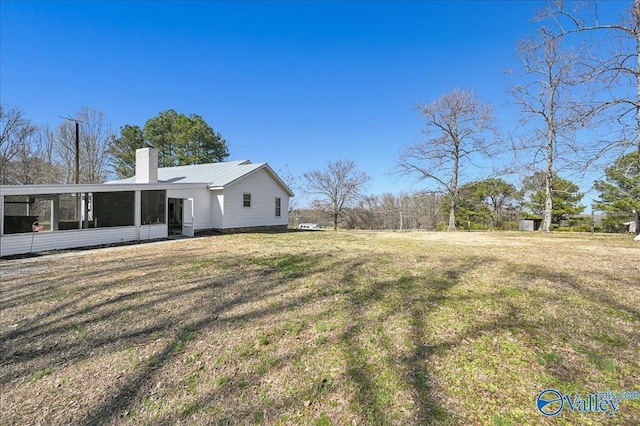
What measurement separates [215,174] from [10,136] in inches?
812

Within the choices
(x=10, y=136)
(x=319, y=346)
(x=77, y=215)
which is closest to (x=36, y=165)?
(x=10, y=136)

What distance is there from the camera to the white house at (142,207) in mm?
8914

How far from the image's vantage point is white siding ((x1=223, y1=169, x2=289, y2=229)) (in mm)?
14438

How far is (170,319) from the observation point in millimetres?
3689

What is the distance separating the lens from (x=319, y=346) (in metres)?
2.92

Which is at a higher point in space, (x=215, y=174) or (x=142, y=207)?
(x=215, y=174)

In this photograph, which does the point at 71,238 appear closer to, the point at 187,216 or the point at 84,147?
the point at 187,216

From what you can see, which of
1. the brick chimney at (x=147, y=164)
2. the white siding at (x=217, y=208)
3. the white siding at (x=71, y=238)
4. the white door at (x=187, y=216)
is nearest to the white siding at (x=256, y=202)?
the white siding at (x=217, y=208)

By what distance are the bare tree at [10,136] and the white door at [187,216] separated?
20.7 meters

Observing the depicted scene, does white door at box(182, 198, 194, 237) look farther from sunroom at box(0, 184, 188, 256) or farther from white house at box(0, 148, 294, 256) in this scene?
sunroom at box(0, 184, 188, 256)

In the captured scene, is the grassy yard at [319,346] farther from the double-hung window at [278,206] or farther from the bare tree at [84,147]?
Answer: the bare tree at [84,147]

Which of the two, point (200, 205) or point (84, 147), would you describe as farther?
point (84, 147)

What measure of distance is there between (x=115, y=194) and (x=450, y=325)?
485 inches

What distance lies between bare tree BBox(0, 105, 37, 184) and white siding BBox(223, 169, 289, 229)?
861 inches
